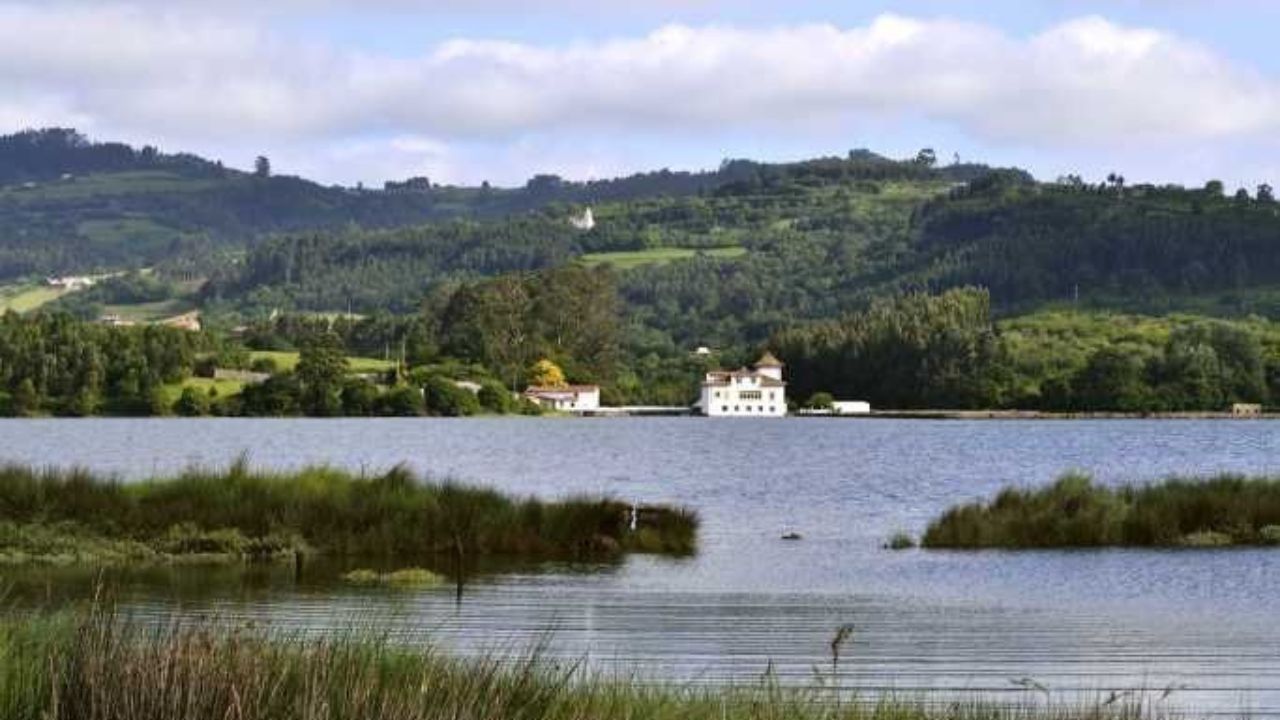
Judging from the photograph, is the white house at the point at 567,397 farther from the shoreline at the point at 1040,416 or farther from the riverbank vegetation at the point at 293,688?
the riverbank vegetation at the point at 293,688

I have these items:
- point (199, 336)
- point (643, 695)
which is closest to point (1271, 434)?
point (199, 336)

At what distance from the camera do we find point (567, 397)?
157375 mm

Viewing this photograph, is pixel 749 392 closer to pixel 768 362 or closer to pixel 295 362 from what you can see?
pixel 768 362

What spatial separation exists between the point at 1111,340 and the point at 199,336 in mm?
74440

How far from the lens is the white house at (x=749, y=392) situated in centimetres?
16550

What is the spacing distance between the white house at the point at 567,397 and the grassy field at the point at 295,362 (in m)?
12.1

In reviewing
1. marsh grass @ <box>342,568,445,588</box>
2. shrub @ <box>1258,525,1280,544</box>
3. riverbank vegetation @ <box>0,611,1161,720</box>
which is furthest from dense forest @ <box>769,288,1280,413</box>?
riverbank vegetation @ <box>0,611,1161,720</box>

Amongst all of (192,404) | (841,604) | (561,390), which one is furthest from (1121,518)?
(561,390)

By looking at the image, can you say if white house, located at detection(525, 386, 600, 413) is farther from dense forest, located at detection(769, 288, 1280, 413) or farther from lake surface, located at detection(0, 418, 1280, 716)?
lake surface, located at detection(0, 418, 1280, 716)

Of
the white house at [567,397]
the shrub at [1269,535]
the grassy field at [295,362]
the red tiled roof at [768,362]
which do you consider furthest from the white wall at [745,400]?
the shrub at [1269,535]

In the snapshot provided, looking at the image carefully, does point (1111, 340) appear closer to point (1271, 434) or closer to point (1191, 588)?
point (1271, 434)

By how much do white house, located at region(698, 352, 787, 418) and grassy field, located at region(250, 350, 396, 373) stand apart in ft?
96.5

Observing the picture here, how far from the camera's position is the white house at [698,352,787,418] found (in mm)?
165500

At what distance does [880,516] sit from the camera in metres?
48.3
